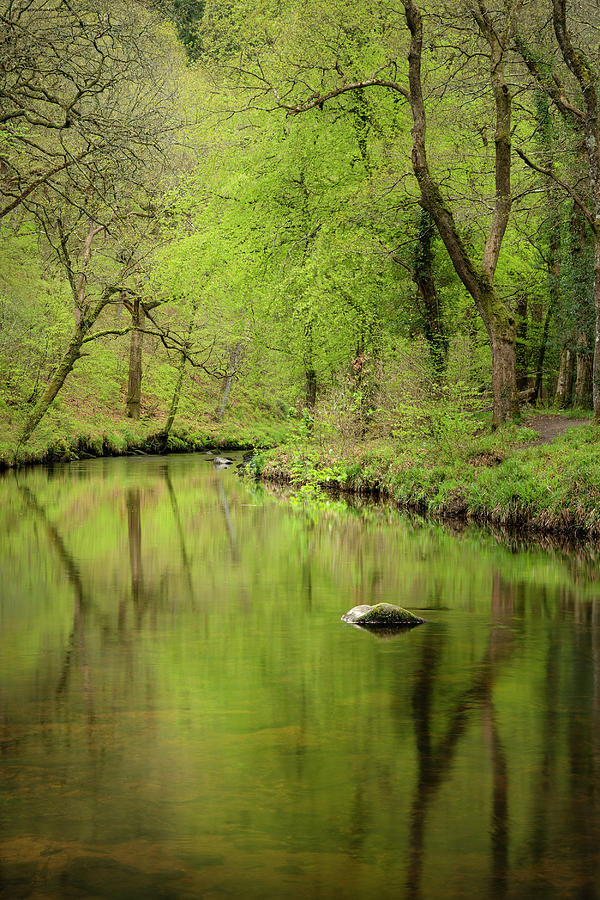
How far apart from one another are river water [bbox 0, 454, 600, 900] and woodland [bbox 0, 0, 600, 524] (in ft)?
21.5

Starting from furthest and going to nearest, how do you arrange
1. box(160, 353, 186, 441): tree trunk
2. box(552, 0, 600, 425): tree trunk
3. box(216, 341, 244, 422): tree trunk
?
box(216, 341, 244, 422): tree trunk < box(160, 353, 186, 441): tree trunk < box(552, 0, 600, 425): tree trunk

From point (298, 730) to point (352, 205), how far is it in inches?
867

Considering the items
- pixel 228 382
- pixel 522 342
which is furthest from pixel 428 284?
pixel 228 382

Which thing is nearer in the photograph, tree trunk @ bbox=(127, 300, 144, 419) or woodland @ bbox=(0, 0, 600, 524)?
woodland @ bbox=(0, 0, 600, 524)

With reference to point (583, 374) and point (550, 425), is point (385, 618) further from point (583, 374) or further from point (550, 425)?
point (583, 374)

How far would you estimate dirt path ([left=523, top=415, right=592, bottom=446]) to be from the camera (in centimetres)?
2295

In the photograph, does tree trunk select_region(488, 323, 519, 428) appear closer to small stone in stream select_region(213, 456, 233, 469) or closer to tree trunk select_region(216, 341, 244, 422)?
small stone in stream select_region(213, 456, 233, 469)

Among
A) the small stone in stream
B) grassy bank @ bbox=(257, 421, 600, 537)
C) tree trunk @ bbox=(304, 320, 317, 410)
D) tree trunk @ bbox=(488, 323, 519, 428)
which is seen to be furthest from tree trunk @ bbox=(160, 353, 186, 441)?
tree trunk @ bbox=(488, 323, 519, 428)

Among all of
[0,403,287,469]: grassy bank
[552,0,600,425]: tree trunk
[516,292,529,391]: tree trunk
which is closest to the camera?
[552,0,600,425]: tree trunk

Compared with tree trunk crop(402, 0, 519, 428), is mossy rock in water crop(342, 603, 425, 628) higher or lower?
lower

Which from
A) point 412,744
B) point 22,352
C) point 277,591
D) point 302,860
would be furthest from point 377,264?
point 302,860

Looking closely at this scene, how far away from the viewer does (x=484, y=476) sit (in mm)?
20188

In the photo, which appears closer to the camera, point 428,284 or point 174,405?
point 428,284

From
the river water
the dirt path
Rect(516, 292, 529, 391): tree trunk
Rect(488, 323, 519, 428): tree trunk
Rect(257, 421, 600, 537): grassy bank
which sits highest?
Rect(516, 292, 529, 391): tree trunk
